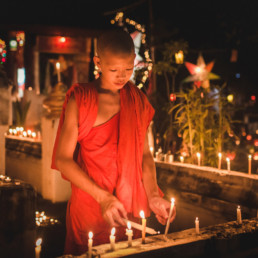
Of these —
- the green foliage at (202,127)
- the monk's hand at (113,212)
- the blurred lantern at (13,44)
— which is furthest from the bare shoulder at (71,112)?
the blurred lantern at (13,44)

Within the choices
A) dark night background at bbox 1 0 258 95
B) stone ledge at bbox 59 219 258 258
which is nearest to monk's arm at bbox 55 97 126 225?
stone ledge at bbox 59 219 258 258

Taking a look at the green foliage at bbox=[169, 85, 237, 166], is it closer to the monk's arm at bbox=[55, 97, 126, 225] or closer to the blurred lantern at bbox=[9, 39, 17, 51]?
the monk's arm at bbox=[55, 97, 126, 225]

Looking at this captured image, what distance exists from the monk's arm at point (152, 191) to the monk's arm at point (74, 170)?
351 millimetres

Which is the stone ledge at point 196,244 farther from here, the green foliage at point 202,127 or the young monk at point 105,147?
the green foliage at point 202,127

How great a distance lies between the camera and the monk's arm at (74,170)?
2131 millimetres

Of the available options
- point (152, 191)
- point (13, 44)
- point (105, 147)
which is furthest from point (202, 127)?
point (13, 44)

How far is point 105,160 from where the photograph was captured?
2418 mm

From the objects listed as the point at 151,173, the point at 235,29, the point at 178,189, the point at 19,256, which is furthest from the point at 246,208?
the point at 235,29

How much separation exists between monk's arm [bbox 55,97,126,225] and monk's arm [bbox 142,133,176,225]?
1.15 ft

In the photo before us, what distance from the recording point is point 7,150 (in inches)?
353

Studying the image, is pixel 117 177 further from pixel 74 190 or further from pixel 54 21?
pixel 54 21

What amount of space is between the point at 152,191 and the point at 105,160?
15.4 inches

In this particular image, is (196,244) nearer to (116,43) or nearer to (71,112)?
(71,112)

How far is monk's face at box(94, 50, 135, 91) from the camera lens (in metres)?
2.29
